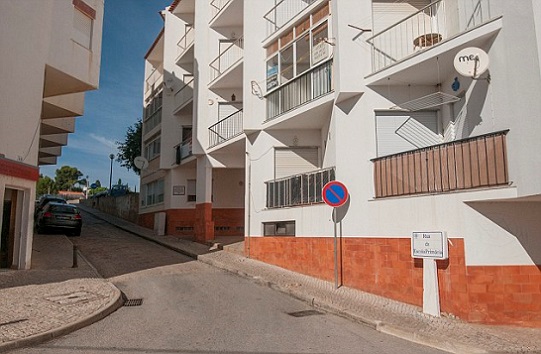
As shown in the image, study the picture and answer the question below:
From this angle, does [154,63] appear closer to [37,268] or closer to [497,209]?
[37,268]

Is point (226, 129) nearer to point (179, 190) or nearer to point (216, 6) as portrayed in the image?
point (216, 6)

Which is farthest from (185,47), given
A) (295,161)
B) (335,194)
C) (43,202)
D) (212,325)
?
(212,325)

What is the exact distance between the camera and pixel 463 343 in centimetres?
705

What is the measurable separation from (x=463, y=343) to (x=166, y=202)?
68.1 feet

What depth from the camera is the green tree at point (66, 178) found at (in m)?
80.2

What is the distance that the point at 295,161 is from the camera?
1556cm

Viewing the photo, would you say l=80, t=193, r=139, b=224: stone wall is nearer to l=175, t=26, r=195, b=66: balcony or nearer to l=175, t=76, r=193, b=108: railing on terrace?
l=175, t=76, r=193, b=108: railing on terrace

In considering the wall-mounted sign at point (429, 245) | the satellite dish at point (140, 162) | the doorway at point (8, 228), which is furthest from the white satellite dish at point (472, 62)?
the satellite dish at point (140, 162)

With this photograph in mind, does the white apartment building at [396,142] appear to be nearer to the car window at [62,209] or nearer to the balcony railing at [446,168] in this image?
the balcony railing at [446,168]

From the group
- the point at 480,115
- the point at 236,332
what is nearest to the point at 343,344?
the point at 236,332

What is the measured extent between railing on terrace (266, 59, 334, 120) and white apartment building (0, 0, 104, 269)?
644cm

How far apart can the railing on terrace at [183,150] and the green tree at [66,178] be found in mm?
62951

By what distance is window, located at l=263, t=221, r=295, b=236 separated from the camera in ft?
45.9

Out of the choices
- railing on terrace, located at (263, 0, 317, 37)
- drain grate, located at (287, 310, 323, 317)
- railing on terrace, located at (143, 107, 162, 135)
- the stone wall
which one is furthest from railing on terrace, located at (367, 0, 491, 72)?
the stone wall
